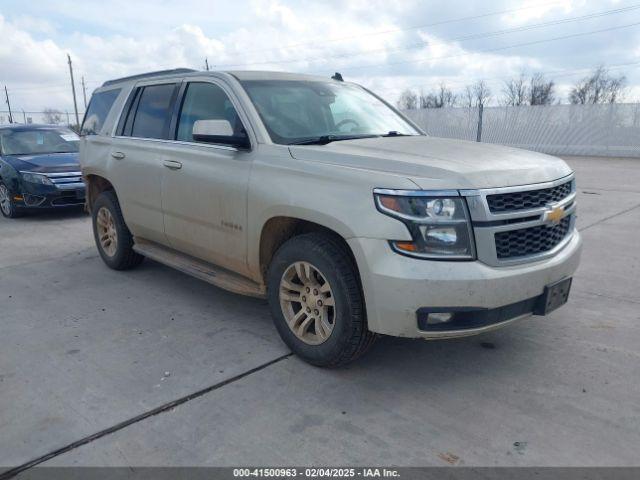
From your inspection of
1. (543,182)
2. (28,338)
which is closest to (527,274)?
(543,182)

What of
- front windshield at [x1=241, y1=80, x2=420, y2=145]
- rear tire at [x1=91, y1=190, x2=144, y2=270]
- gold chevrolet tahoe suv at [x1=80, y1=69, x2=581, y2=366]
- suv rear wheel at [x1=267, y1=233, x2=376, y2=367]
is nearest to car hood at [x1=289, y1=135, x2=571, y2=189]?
gold chevrolet tahoe suv at [x1=80, y1=69, x2=581, y2=366]

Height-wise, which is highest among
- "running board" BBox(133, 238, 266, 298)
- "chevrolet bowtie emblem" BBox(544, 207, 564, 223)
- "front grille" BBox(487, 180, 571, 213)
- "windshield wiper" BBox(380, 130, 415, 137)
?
"windshield wiper" BBox(380, 130, 415, 137)

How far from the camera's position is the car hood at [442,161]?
2918 mm

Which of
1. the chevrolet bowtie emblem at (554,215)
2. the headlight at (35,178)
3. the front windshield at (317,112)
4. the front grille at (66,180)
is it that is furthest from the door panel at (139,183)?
the headlight at (35,178)

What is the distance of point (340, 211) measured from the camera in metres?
3.08

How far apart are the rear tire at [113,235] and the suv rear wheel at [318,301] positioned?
8.14 feet

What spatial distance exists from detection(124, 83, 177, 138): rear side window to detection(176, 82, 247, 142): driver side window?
22cm

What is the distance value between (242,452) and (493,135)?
2880cm

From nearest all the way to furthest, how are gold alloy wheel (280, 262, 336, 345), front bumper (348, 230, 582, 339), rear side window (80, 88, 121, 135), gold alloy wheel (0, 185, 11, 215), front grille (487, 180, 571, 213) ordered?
front bumper (348, 230, 582, 339), front grille (487, 180, 571, 213), gold alloy wheel (280, 262, 336, 345), rear side window (80, 88, 121, 135), gold alloy wheel (0, 185, 11, 215)

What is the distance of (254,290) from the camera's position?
Answer: 3.89 meters

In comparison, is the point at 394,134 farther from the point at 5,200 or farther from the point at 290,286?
the point at 5,200

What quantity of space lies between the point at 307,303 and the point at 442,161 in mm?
1222

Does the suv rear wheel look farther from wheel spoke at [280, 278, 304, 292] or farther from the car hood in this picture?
the car hood

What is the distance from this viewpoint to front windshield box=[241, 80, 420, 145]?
3.91m
